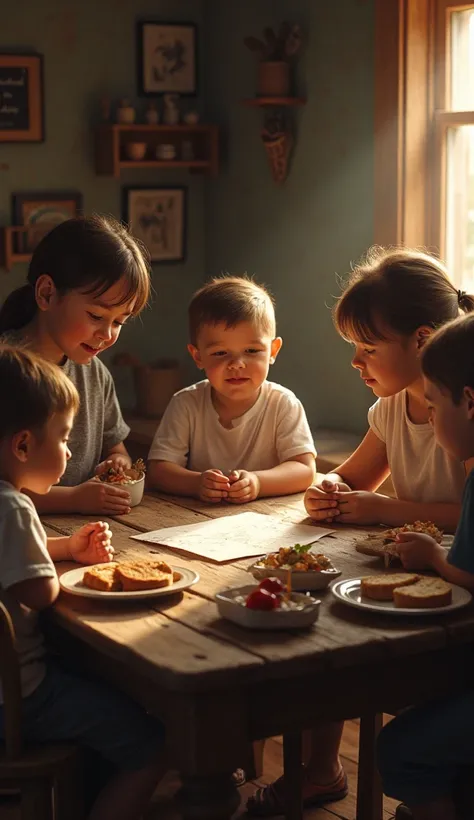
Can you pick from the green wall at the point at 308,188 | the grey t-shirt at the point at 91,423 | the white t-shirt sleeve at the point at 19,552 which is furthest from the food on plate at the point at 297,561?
the green wall at the point at 308,188

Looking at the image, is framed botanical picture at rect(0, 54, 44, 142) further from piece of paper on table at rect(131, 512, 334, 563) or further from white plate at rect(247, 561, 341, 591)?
white plate at rect(247, 561, 341, 591)

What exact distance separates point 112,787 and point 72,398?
643 millimetres

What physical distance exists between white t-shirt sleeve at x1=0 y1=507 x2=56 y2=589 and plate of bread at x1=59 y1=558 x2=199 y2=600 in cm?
7

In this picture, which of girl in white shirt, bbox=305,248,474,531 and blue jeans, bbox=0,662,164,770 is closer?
blue jeans, bbox=0,662,164,770

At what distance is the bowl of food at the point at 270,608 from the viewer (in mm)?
1720

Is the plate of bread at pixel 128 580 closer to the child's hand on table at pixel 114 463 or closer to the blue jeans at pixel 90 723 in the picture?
the blue jeans at pixel 90 723

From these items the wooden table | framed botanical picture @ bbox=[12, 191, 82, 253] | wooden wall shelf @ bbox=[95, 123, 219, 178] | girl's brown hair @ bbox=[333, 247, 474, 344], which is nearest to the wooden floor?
the wooden table

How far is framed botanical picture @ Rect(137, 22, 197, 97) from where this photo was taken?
4512 mm

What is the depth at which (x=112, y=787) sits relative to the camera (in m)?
1.92

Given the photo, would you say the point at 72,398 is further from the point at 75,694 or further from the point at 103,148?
the point at 103,148

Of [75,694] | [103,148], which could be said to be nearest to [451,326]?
[75,694]

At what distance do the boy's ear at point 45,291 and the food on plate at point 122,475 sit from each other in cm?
39

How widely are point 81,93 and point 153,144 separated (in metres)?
0.33

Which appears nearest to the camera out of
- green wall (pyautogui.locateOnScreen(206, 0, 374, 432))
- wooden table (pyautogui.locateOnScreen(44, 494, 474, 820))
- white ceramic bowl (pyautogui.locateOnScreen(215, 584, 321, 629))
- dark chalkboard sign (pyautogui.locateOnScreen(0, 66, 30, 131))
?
wooden table (pyautogui.locateOnScreen(44, 494, 474, 820))
